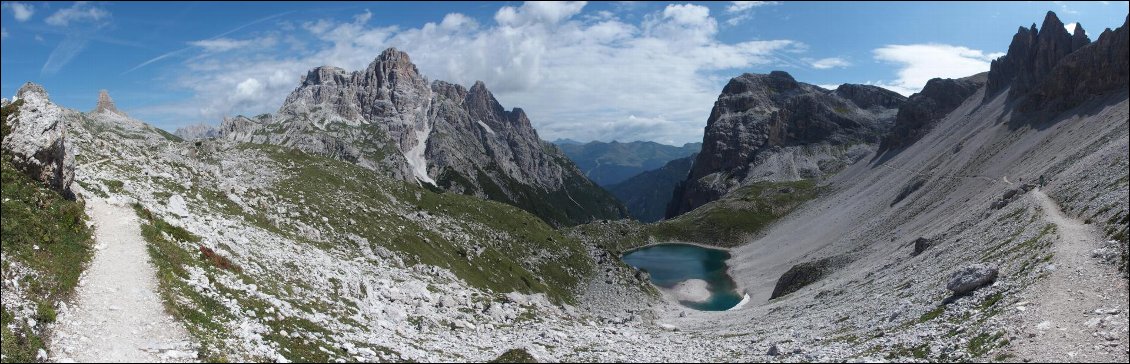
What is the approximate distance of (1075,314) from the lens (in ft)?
89.7

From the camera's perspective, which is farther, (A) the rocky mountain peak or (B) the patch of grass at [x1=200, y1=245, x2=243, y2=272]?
(A) the rocky mountain peak

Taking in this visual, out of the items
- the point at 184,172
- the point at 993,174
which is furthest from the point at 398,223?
the point at 993,174

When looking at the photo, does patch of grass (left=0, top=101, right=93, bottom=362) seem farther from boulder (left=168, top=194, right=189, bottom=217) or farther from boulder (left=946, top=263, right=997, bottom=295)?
boulder (left=946, top=263, right=997, bottom=295)

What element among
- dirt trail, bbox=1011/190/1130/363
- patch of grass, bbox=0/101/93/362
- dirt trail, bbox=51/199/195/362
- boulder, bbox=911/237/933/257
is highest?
patch of grass, bbox=0/101/93/362

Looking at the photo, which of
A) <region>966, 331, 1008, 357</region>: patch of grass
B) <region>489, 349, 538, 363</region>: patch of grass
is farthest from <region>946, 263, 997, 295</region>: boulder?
<region>489, 349, 538, 363</region>: patch of grass

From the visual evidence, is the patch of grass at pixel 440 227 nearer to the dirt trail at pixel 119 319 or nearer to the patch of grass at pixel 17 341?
the dirt trail at pixel 119 319

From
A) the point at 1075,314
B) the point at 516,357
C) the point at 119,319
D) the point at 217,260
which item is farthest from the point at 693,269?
the point at 119,319

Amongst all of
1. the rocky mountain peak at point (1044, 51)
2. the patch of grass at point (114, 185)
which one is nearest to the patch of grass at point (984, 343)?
the patch of grass at point (114, 185)

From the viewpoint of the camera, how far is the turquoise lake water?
120000 mm

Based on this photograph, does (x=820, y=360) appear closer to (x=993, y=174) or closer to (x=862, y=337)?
(x=862, y=337)

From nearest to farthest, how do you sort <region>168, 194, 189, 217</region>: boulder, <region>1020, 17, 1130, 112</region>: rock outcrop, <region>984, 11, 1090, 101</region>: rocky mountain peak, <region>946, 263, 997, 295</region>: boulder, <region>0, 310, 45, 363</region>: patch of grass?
1. <region>0, 310, 45, 363</region>: patch of grass
2. <region>946, 263, 997, 295</region>: boulder
3. <region>168, 194, 189, 217</region>: boulder
4. <region>1020, 17, 1130, 112</region>: rock outcrop
5. <region>984, 11, 1090, 101</region>: rocky mountain peak

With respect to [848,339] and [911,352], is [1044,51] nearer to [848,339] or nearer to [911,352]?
[848,339]

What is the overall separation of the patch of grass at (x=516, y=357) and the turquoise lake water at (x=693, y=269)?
304 feet

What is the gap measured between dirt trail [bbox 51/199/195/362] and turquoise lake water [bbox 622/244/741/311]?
103m
